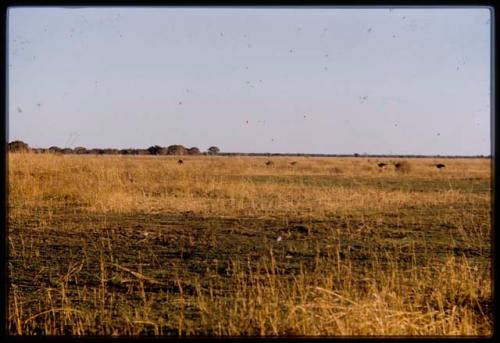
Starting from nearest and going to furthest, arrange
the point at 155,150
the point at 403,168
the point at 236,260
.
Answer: the point at 236,260 → the point at 403,168 → the point at 155,150

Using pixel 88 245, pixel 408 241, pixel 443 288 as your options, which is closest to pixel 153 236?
pixel 88 245

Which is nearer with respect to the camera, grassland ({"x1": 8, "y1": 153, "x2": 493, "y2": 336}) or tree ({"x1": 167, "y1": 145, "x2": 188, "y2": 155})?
grassland ({"x1": 8, "y1": 153, "x2": 493, "y2": 336})

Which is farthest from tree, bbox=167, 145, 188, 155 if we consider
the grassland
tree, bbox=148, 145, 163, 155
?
the grassland

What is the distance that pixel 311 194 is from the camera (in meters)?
16.0

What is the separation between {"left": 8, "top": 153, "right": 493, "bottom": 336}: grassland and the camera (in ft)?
15.4

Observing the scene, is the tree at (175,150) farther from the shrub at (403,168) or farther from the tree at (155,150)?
the shrub at (403,168)

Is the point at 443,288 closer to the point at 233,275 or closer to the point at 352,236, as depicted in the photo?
the point at 233,275

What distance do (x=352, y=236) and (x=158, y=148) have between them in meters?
88.2

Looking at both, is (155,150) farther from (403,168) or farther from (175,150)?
(403,168)

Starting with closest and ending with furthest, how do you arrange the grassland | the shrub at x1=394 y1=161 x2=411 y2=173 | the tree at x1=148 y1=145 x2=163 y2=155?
the grassland → the shrub at x1=394 y1=161 x2=411 y2=173 → the tree at x1=148 y1=145 x2=163 y2=155

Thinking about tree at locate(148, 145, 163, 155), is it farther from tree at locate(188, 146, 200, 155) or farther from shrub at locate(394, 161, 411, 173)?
shrub at locate(394, 161, 411, 173)

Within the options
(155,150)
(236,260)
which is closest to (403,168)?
(236,260)

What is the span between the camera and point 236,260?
296 inches

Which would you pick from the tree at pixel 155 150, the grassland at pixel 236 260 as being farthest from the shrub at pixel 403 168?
the tree at pixel 155 150
